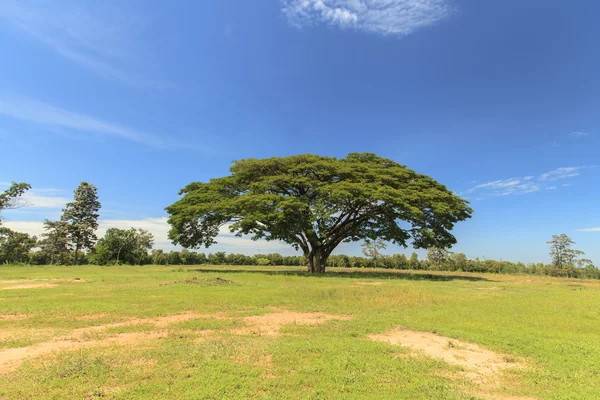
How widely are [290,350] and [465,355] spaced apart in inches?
123

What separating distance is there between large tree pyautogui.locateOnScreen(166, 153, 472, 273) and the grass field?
458 inches

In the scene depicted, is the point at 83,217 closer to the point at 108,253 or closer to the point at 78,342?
the point at 108,253

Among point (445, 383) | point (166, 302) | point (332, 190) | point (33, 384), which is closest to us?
point (33, 384)

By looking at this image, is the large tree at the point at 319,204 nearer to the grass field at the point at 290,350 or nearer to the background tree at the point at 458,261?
the grass field at the point at 290,350

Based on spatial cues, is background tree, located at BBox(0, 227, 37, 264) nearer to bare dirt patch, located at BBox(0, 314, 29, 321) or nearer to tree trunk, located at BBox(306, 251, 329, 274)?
tree trunk, located at BBox(306, 251, 329, 274)

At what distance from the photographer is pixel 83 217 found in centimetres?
4812

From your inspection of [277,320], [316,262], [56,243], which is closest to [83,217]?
[56,243]

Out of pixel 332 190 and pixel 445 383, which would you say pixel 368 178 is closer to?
pixel 332 190

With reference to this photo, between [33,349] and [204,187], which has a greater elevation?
[204,187]

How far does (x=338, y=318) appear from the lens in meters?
8.57

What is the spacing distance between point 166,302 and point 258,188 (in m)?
13.9

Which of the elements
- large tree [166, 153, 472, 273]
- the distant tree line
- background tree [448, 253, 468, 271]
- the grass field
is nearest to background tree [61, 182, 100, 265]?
the distant tree line

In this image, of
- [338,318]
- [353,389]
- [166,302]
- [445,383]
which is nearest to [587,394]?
[445,383]

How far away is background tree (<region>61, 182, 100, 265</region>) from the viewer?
1841 inches
